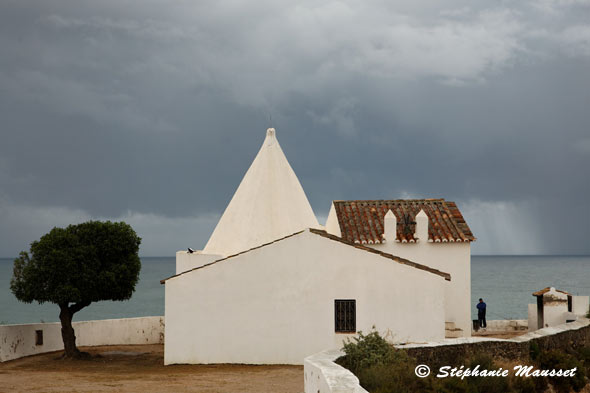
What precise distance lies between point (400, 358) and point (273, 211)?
14760 mm

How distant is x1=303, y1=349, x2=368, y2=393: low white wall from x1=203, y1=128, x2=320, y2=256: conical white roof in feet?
43.9

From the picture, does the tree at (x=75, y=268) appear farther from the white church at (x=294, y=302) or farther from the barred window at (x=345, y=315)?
the barred window at (x=345, y=315)

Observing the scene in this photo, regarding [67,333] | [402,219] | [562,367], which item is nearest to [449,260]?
[402,219]

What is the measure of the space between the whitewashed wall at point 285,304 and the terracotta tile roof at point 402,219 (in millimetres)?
6642

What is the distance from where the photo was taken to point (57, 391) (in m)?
16.6

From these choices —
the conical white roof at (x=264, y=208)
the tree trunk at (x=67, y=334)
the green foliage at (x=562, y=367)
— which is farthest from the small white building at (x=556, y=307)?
the tree trunk at (x=67, y=334)

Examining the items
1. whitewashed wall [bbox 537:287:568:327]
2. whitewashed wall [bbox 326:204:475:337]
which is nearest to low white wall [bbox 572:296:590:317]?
whitewashed wall [bbox 537:287:568:327]

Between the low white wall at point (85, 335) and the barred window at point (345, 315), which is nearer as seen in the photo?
the barred window at point (345, 315)

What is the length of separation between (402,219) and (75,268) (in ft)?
46.3

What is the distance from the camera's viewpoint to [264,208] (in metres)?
27.9

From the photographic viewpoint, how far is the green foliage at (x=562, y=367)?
1706 centimetres

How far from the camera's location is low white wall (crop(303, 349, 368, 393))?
9.95 metres

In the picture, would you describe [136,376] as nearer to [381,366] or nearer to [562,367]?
[381,366]

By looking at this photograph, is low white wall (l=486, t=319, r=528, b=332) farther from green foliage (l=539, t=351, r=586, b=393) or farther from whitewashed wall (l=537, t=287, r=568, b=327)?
green foliage (l=539, t=351, r=586, b=393)
